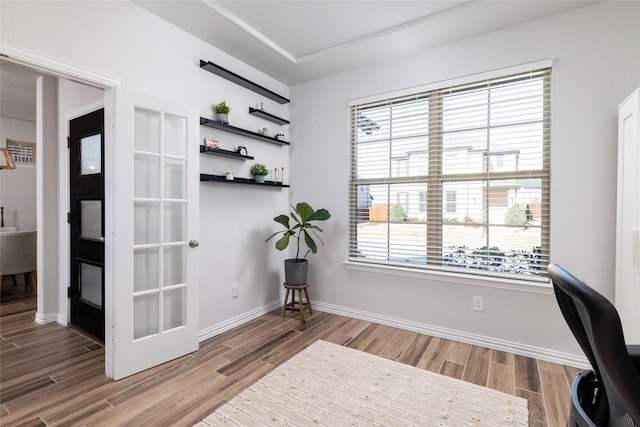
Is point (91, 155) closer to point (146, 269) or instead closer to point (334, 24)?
point (146, 269)

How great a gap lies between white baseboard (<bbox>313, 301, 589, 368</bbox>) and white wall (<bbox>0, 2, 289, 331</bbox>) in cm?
88

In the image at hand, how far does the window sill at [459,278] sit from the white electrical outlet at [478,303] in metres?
0.13

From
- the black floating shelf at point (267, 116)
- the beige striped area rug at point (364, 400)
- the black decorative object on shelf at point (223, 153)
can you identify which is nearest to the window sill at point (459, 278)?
the beige striped area rug at point (364, 400)

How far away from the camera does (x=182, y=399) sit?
78.2 inches

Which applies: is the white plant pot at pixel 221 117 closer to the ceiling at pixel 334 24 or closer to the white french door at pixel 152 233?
the white french door at pixel 152 233

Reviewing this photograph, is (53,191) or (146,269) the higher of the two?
(53,191)

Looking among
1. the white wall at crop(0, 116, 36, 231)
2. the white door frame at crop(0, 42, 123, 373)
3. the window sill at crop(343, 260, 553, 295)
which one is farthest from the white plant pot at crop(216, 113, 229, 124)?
the white wall at crop(0, 116, 36, 231)

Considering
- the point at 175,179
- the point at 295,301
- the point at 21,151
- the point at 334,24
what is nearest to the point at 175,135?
the point at 175,179

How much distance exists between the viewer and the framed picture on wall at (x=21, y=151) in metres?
5.34

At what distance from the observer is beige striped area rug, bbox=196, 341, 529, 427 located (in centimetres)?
178

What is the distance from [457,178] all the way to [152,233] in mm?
2699

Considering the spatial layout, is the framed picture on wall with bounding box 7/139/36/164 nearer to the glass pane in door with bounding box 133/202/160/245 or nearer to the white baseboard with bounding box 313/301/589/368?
the glass pane in door with bounding box 133/202/160/245

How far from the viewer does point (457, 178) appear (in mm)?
2924

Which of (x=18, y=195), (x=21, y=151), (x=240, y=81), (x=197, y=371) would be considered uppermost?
(x=240, y=81)
